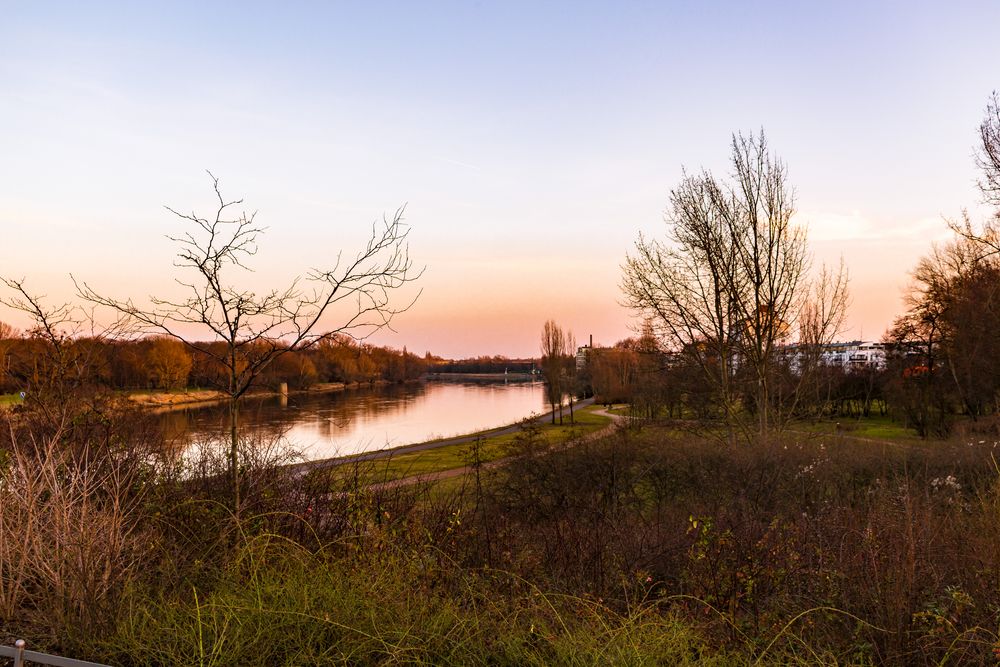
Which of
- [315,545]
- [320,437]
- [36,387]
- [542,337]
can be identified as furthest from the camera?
[542,337]

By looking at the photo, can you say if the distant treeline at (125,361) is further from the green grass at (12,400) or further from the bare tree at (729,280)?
the bare tree at (729,280)

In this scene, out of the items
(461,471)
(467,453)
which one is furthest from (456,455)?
(461,471)

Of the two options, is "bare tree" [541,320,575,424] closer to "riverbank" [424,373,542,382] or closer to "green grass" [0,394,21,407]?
"green grass" [0,394,21,407]

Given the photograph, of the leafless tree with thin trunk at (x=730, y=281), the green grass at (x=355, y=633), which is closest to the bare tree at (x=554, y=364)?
the leafless tree with thin trunk at (x=730, y=281)

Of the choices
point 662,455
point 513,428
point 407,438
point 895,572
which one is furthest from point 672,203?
point 513,428

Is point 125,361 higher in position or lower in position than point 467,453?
higher

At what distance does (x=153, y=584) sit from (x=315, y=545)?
156 centimetres

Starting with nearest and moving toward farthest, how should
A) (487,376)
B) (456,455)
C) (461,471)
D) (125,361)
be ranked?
(125,361) → (456,455) → (461,471) → (487,376)

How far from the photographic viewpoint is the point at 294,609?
361 cm

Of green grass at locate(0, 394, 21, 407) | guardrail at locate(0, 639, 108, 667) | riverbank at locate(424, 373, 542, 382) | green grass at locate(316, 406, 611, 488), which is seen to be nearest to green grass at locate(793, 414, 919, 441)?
green grass at locate(316, 406, 611, 488)

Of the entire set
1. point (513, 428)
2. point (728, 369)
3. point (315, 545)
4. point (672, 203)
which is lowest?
point (513, 428)

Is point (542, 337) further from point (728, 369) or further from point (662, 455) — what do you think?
point (662, 455)

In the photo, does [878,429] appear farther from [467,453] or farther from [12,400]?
[12,400]

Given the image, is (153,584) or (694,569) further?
(694,569)
